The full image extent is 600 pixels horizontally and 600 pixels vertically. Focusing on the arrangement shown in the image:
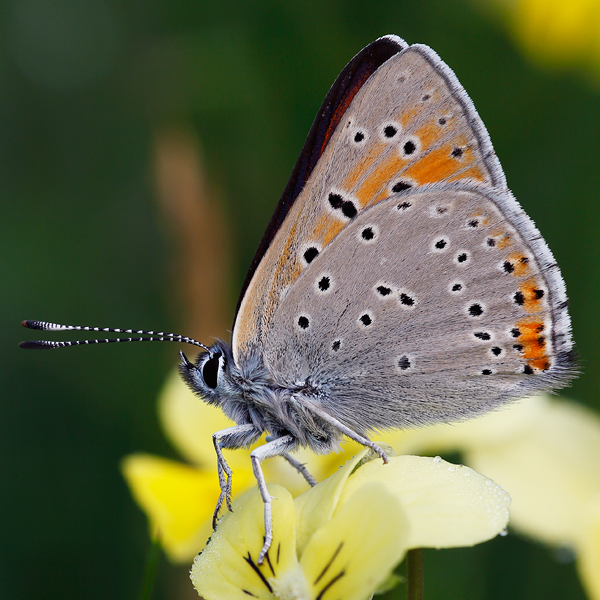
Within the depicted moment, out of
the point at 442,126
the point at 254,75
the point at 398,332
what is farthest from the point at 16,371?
the point at 442,126

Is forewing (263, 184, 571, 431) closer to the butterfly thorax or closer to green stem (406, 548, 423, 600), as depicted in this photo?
the butterfly thorax

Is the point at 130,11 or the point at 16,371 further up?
the point at 130,11

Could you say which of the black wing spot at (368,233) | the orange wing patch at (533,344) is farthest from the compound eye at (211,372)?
the orange wing patch at (533,344)

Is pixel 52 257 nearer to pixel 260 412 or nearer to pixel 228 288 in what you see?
pixel 228 288

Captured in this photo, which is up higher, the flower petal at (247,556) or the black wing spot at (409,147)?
the black wing spot at (409,147)

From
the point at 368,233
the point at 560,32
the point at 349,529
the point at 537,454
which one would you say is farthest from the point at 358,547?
the point at 560,32

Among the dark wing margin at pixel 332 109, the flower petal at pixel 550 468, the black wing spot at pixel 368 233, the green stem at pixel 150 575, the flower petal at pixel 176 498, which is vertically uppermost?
the dark wing margin at pixel 332 109

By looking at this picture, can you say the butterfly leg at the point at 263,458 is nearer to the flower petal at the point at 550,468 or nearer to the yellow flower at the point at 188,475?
the yellow flower at the point at 188,475

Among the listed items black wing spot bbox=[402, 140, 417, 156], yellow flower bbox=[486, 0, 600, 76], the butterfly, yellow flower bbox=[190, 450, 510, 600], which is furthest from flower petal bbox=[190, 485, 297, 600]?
yellow flower bbox=[486, 0, 600, 76]
